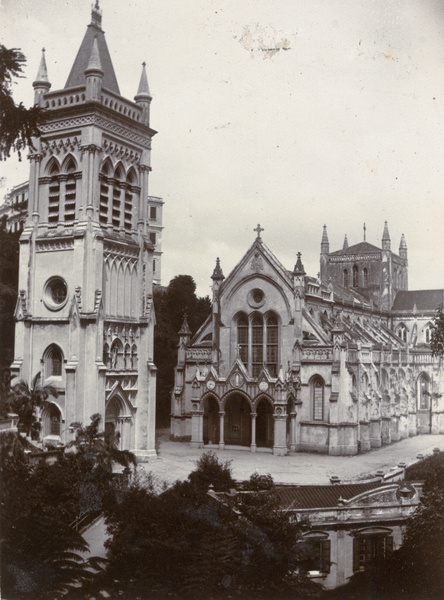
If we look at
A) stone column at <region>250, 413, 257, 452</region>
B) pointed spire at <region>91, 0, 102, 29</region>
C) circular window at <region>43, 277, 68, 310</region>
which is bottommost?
stone column at <region>250, 413, 257, 452</region>

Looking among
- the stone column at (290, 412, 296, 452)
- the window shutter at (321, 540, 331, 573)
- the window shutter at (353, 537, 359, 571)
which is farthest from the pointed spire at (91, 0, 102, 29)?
the stone column at (290, 412, 296, 452)

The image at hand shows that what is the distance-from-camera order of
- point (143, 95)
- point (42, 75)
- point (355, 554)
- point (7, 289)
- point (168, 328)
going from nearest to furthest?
point (355, 554) < point (42, 75) < point (143, 95) < point (7, 289) < point (168, 328)

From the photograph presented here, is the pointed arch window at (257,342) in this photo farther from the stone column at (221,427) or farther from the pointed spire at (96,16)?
the pointed spire at (96,16)

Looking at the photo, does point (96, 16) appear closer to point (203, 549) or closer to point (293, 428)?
point (203, 549)

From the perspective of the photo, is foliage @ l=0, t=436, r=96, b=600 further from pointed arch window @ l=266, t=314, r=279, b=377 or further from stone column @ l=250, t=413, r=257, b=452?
pointed arch window @ l=266, t=314, r=279, b=377

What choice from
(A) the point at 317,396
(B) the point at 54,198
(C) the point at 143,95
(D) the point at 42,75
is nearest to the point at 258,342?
(A) the point at 317,396

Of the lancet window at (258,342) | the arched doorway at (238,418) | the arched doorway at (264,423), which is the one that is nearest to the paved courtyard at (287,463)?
the arched doorway at (264,423)

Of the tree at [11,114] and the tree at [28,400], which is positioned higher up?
the tree at [11,114]
